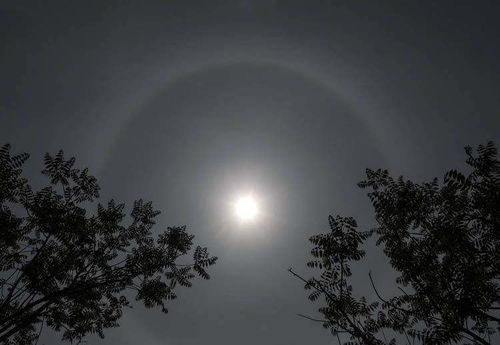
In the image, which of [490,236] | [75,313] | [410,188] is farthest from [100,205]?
[490,236]

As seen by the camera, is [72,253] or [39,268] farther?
[72,253]

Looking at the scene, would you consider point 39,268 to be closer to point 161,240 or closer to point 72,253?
point 72,253

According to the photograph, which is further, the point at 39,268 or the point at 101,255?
the point at 101,255

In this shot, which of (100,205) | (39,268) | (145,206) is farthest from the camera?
(145,206)

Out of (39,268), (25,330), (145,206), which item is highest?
(145,206)

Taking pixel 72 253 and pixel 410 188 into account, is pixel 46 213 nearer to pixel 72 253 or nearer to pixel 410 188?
pixel 72 253

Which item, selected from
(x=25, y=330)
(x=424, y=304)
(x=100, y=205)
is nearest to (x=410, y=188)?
(x=424, y=304)

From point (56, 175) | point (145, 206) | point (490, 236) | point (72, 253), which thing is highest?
point (145, 206)

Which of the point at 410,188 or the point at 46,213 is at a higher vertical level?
the point at 410,188

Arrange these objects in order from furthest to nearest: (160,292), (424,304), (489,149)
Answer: (160,292) < (424,304) < (489,149)
